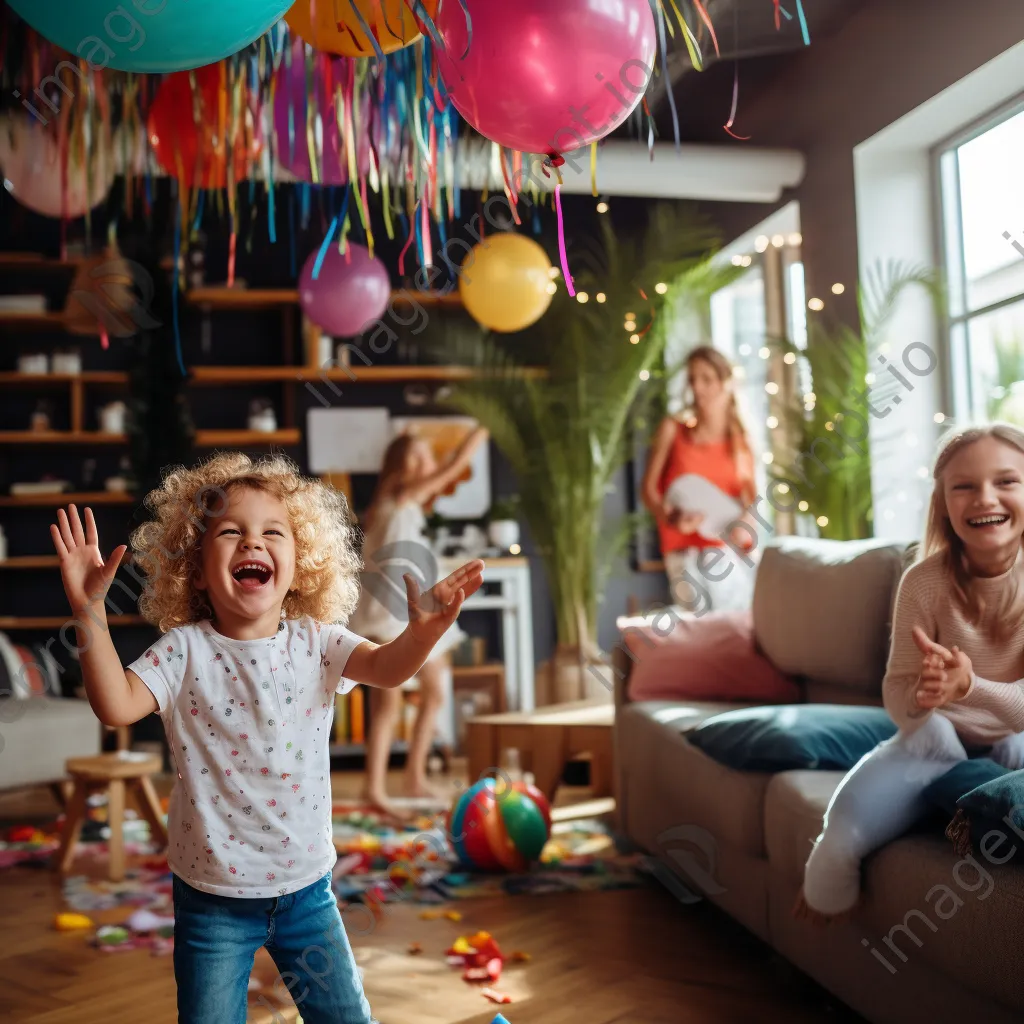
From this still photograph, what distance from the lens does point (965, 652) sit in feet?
6.30

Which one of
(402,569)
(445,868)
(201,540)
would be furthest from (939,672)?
(402,569)

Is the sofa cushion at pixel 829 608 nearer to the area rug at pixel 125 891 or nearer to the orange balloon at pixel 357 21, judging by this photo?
the orange balloon at pixel 357 21

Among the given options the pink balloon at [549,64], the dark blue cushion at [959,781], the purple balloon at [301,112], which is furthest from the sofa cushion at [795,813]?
the purple balloon at [301,112]

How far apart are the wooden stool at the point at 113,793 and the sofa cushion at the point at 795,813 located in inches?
72.3

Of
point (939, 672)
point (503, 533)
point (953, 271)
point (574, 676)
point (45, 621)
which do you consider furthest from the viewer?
point (503, 533)

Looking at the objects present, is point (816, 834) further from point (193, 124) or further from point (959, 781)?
point (193, 124)

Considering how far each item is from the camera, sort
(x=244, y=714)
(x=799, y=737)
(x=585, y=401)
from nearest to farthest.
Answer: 1. (x=244, y=714)
2. (x=799, y=737)
3. (x=585, y=401)

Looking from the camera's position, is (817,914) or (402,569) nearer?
(817,914)

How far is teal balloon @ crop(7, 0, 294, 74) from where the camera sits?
1.43m

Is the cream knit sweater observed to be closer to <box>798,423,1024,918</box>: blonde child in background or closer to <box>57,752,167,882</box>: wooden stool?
<box>798,423,1024,918</box>: blonde child in background

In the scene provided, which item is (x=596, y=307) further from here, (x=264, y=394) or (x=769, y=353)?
(x=264, y=394)

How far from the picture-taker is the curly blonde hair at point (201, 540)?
4.98 feet

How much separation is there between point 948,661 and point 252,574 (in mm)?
1064

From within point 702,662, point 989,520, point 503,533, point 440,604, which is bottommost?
point 702,662
